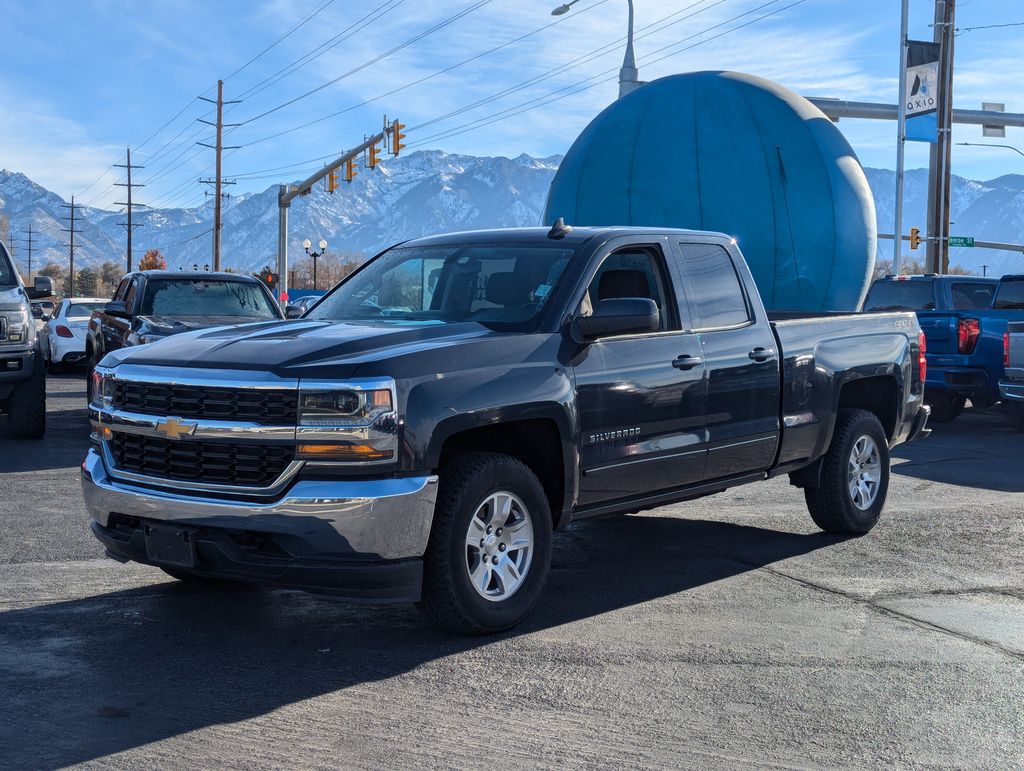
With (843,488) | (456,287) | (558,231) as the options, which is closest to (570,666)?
(456,287)

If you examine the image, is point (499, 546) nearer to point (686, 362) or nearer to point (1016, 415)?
point (686, 362)

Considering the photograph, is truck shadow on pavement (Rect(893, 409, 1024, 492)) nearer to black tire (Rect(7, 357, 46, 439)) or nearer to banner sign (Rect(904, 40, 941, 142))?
black tire (Rect(7, 357, 46, 439))

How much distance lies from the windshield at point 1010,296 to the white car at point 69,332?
54.3ft

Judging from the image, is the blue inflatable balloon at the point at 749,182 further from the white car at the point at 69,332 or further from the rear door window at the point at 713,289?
the rear door window at the point at 713,289

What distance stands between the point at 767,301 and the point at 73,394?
11.9 meters

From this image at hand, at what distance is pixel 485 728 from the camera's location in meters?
4.34

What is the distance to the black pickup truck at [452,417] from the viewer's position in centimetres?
502

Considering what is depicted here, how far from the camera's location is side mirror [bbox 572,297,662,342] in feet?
19.2

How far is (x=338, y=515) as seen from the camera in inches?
195

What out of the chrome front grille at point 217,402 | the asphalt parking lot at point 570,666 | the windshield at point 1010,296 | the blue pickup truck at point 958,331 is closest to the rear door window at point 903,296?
the blue pickup truck at point 958,331

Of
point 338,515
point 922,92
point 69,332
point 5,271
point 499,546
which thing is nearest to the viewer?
point 338,515

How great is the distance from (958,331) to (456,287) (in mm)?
10708

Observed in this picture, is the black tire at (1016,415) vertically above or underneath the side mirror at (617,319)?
underneath

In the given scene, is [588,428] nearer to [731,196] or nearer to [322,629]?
[322,629]
